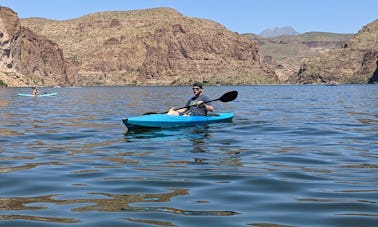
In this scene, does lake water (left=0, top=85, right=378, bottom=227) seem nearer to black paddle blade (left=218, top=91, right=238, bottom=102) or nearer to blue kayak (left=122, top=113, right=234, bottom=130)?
blue kayak (left=122, top=113, right=234, bottom=130)

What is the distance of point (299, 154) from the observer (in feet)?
33.4

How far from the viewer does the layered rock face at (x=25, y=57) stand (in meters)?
136

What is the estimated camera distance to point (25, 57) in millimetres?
171500

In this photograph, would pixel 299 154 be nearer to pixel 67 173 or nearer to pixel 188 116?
pixel 67 173

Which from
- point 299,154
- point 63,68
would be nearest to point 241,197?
point 299,154

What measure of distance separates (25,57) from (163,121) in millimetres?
167515

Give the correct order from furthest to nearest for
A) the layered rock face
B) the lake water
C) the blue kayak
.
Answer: the layered rock face < the blue kayak < the lake water

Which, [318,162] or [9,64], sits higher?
[9,64]

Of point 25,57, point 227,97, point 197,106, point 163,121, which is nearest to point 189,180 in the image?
point 163,121

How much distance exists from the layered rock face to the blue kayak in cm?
12248

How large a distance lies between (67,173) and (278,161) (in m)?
3.86

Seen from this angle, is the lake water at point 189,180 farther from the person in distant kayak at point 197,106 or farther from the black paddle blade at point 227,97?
the black paddle blade at point 227,97

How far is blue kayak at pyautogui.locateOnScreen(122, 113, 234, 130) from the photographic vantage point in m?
14.2

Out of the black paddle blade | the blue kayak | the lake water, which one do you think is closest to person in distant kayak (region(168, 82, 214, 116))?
the blue kayak
